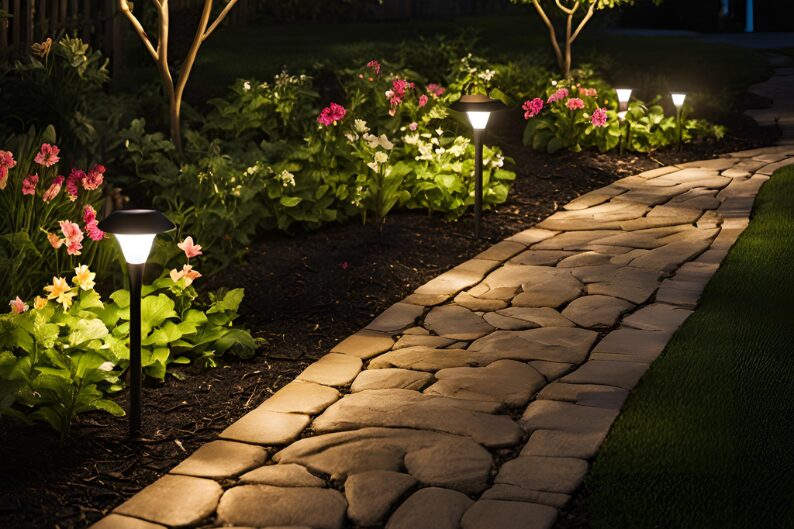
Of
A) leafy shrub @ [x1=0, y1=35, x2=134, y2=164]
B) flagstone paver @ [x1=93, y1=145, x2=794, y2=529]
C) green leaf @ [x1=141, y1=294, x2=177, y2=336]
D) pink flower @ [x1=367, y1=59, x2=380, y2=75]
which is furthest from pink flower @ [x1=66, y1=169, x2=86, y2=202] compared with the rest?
pink flower @ [x1=367, y1=59, x2=380, y2=75]

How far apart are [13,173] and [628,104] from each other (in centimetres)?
644

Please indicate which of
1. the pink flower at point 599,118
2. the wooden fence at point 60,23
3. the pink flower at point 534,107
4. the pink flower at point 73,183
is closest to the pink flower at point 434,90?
the pink flower at point 534,107

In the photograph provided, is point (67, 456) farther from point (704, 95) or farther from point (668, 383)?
point (704, 95)

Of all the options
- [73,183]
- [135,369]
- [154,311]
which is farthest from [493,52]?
[135,369]

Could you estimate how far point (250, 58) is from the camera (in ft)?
48.2

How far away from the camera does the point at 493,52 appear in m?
16.4

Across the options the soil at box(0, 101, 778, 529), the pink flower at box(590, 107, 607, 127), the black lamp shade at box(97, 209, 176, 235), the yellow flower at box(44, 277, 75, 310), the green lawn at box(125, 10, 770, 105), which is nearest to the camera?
the soil at box(0, 101, 778, 529)

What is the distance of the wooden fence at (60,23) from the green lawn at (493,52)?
5.09ft

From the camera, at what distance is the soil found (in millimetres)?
4008

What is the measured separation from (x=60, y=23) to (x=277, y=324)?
4.85 meters

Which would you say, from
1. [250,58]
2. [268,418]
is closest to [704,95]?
[250,58]

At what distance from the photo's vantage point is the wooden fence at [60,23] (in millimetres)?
8398

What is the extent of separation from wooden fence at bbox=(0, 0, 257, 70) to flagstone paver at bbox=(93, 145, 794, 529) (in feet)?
13.2

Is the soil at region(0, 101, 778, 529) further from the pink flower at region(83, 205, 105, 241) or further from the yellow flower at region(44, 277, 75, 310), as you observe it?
the pink flower at region(83, 205, 105, 241)
